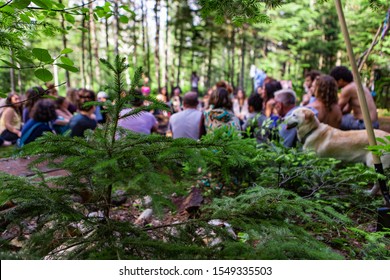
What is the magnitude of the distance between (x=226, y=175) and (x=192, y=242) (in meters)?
0.43

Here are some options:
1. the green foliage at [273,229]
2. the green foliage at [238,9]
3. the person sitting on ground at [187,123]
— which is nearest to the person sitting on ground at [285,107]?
the person sitting on ground at [187,123]

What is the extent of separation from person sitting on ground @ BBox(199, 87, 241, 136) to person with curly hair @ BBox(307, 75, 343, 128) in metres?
1.39

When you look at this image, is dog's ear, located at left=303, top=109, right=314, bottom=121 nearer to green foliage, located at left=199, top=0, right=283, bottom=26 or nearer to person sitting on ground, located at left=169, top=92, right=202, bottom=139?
person sitting on ground, located at left=169, top=92, right=202, bottom=139

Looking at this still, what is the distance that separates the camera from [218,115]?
5.48 metres

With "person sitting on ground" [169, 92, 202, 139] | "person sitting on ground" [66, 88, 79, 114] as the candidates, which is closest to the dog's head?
"person sitting on ground" [169, 92, 202, 139]

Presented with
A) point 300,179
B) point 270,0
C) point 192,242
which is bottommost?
point 300,179

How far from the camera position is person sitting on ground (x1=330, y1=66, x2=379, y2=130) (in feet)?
18.2

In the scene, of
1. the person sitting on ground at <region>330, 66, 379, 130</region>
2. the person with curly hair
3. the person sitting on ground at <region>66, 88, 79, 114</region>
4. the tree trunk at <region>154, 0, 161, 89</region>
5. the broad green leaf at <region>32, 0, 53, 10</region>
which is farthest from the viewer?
the tree trunk at <region>154, 0, 161, 89</region>

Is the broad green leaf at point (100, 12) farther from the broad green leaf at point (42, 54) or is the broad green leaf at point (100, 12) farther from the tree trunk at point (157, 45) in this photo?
the tree trunk at point (157, 45)

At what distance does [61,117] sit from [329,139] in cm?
582
